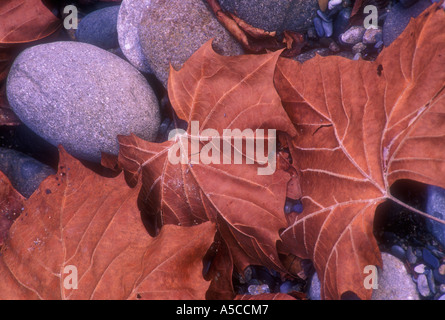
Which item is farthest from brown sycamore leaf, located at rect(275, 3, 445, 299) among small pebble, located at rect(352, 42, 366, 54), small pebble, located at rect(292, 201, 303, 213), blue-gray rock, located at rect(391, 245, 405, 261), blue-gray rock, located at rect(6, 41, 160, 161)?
blue-gray rock, located at rect(6, 41, 160, 161)

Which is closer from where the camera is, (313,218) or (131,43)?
(313,218)

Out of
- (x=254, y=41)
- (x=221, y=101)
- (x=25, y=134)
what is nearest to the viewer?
(x=221, y=101)

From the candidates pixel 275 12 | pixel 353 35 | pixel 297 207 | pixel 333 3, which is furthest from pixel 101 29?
pixel 297 207

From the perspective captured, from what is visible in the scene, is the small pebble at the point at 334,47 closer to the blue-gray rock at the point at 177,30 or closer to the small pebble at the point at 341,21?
the small pebble at the point at 341,21

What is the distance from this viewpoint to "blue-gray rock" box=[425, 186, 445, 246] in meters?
1.30

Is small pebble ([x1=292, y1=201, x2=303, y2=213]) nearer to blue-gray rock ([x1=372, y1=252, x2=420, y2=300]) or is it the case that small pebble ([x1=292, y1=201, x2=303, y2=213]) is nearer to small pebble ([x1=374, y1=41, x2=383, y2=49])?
blue-gray rock ([x1=372, y1=252, x2=420, y2=300])

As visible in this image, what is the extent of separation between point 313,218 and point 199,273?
52 centimetres

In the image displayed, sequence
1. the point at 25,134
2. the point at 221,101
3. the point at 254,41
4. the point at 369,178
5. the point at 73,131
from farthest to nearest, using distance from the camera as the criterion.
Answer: the point at 25,134
the point at 254,41
the point at 73,131
the point at 221,101
the point at 369,178

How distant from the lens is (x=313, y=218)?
1324 mm

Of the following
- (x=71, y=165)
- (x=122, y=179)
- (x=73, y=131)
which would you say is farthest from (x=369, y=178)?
(x=73, y=131)

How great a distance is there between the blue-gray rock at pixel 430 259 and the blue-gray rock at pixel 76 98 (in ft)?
4.65

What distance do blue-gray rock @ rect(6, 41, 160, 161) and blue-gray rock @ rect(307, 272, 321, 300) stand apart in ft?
3.60

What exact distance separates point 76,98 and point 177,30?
0.60 meters
